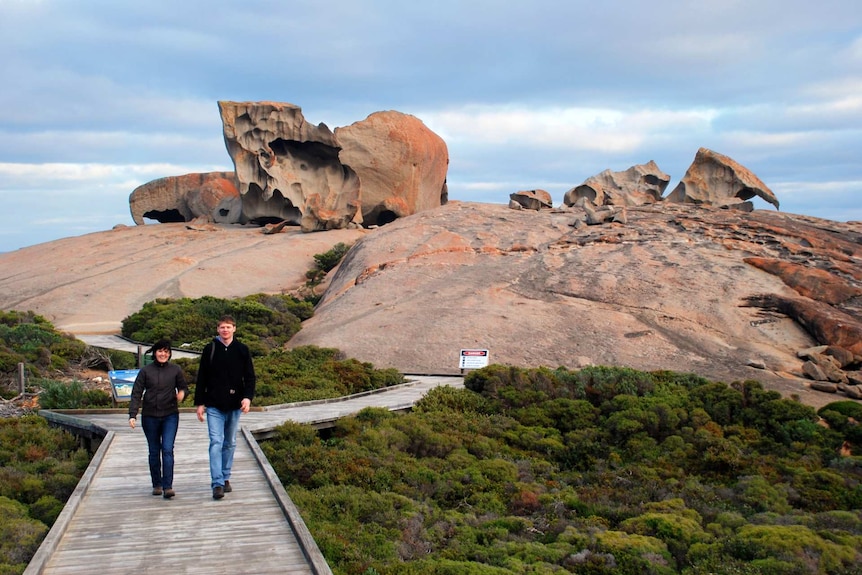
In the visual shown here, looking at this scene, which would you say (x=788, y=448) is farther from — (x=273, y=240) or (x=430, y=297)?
(x=273, y=240)

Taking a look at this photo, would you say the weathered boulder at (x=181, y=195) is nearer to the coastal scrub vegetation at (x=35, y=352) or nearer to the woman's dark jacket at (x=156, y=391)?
the coastal scrub vegetation at (x=35, y=352)

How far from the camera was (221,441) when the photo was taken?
7.83m

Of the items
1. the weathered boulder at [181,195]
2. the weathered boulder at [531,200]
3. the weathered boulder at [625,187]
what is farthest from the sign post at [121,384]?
the weathered boulder at [181,195]

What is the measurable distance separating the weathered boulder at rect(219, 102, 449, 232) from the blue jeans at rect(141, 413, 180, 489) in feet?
117

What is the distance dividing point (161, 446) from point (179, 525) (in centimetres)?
107

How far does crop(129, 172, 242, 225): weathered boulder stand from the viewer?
51.7 metres

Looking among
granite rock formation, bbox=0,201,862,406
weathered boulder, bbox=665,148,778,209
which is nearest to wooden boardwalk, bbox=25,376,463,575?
granite rock formation, bbox=0,201,862,406

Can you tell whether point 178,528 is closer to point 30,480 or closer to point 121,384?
point 30,480

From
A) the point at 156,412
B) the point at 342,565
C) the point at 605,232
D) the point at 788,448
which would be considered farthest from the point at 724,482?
the point at 605,232

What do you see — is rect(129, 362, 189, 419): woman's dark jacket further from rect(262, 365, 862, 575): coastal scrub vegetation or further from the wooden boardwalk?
rect(262, 365, 862, 575): coastal scrub vegetation

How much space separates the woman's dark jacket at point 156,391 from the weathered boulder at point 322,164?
35.4 m

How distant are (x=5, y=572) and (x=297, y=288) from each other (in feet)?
92.7

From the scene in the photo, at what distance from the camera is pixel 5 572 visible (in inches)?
253

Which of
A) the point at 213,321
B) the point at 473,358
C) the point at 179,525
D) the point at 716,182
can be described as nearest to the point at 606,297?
the point at 473,358
